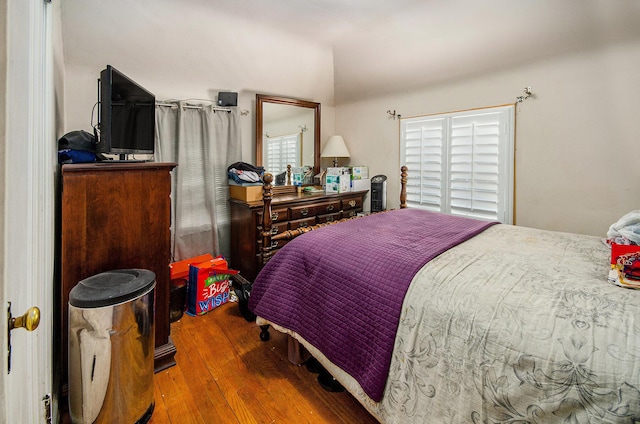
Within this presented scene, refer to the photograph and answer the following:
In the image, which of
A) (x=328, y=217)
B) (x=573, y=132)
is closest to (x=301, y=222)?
(x=328, y=217)

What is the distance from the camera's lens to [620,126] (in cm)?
221

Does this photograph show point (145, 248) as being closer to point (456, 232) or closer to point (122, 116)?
point (122, 116)

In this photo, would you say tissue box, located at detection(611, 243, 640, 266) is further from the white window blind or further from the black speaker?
the black speaker

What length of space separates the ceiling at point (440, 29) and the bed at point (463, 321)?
1.56m

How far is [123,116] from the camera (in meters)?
1.81

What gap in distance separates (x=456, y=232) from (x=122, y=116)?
2174 mm

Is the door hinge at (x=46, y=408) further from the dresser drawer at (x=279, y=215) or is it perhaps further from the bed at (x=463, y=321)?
the dresser drawer at (x=279, y=215)

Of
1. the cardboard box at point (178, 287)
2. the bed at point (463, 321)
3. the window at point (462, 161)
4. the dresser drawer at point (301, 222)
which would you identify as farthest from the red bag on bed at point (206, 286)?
the window at point (462, 161)

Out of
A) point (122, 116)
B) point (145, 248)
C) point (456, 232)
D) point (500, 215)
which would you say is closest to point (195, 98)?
point (122, 116)

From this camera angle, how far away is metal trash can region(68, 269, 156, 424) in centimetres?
133

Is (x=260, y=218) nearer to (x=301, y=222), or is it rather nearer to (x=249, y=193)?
(x=249, y=193)

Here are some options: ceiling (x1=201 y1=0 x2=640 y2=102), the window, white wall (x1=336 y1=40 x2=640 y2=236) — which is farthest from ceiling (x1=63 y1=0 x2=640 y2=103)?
the window


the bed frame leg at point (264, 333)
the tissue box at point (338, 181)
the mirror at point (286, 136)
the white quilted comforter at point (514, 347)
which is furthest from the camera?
the tissue box at point (338, 181)

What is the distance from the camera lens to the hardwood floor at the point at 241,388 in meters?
1.55
